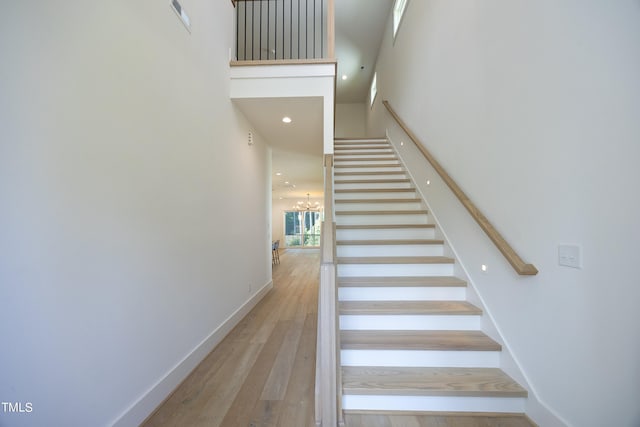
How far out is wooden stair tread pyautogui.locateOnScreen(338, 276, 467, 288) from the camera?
217 centimetres

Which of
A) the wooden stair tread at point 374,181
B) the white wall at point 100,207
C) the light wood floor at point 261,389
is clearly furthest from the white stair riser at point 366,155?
the light wood floor at point 261,389

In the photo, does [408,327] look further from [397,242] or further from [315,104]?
[315,104]

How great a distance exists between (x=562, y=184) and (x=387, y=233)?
171cm

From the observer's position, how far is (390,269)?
2.43 meters

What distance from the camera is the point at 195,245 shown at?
2.19 metres

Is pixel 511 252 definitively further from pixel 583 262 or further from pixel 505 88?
pixel 505 88

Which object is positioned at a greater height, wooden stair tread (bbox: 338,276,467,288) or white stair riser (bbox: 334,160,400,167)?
white stair riser (bbox: 334,160,400,167)

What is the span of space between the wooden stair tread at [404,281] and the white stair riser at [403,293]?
0.03m

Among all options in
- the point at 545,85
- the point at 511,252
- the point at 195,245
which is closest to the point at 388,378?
the point at 511,252

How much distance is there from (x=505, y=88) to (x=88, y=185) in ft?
8.50

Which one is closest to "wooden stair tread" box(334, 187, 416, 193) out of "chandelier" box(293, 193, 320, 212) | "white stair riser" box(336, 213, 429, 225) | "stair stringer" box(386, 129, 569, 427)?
"stair stringer" box(386, 129, 569, 427)

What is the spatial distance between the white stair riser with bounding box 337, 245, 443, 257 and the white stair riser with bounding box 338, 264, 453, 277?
236 mm

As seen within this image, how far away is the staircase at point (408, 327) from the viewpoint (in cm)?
155

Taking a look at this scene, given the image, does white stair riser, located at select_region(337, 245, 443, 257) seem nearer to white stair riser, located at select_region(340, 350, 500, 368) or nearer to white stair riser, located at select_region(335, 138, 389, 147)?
white stair riser, located at select_region(340, 350, 500, 368)
